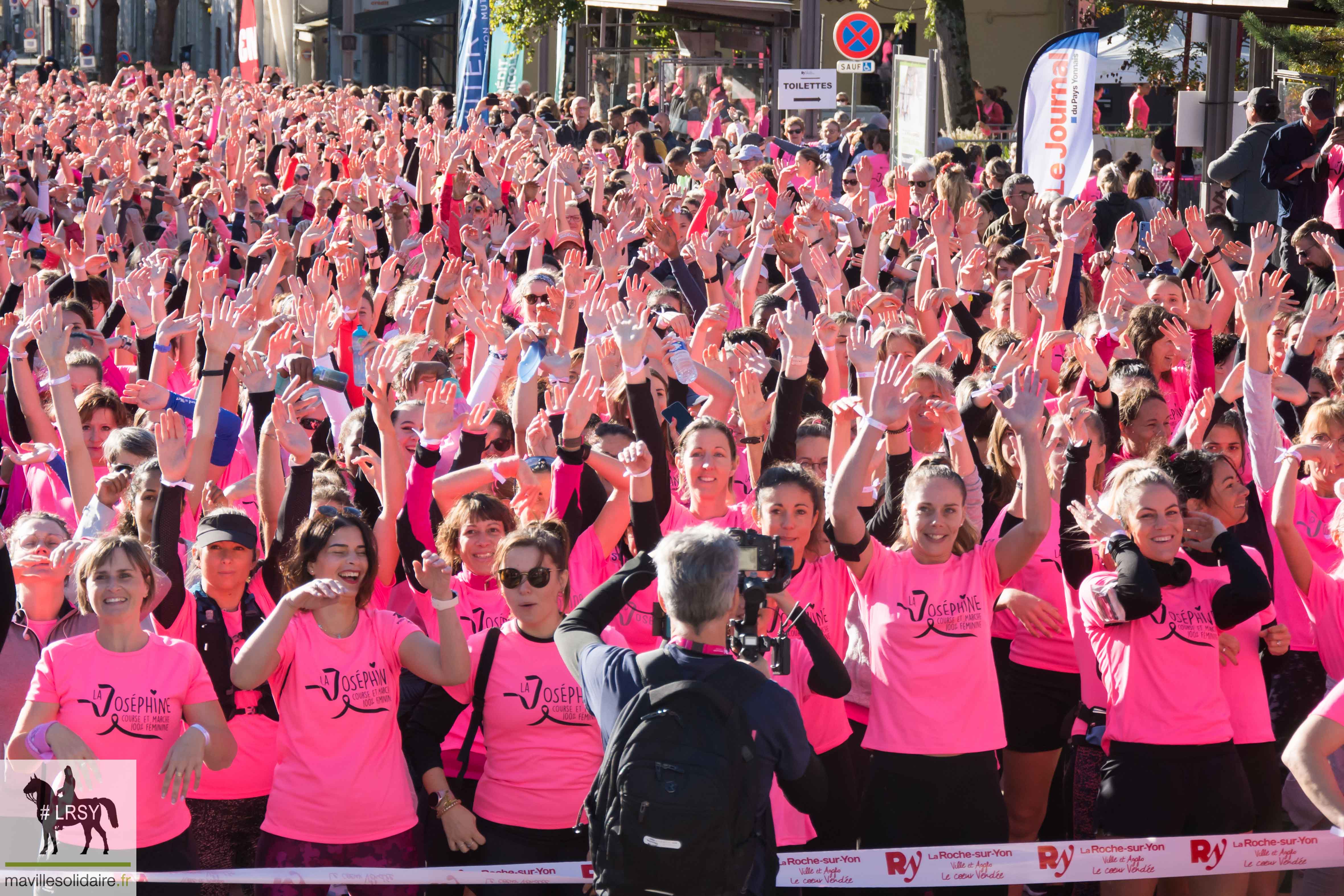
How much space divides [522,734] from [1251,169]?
9.09 m

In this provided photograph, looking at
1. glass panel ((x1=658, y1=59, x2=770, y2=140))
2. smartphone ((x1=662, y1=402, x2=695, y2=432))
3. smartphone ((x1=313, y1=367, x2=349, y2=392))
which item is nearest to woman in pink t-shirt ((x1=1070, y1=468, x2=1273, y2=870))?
smartphone ((x1=662, y1=402, x2=695, y2=432))

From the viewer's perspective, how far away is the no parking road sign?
19.5 meters

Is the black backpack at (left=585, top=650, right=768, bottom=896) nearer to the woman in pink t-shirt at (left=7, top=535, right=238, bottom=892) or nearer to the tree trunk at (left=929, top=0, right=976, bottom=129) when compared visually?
the woman in pink t-shirt at (left=7, top=535, right=238, bottom=892)

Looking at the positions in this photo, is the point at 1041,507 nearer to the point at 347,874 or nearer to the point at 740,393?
the point at 740,393

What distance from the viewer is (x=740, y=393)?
18.9ft

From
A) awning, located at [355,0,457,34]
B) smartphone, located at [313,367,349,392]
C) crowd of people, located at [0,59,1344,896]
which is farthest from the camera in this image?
awning, located at [355,0,457,34]

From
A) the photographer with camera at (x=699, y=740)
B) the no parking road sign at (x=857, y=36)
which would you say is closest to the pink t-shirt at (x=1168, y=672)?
the photographer with camera at (x=699, y=740)

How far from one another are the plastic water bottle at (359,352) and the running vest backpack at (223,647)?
265 cm

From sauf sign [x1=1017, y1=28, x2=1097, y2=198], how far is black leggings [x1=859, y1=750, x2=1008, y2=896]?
31.0 feet

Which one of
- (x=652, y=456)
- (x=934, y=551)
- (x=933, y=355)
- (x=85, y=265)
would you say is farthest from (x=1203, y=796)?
(x=85, y=265)

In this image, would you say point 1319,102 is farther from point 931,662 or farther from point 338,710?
point 338,710

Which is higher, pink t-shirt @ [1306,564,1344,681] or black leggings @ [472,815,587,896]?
pink t-shirt @ [1306,564,1344,681]

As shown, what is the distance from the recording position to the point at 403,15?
4559 centimetres

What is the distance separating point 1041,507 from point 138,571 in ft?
8.55
